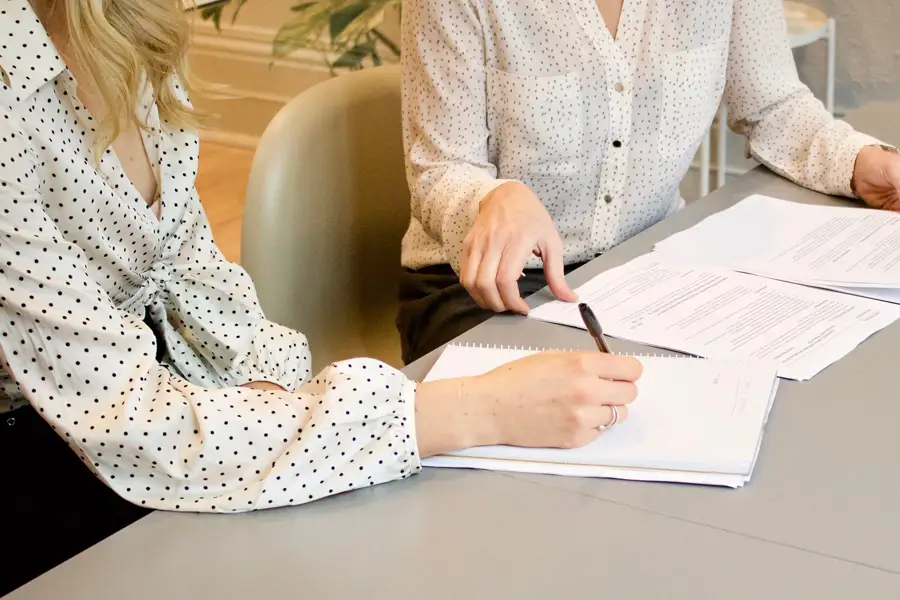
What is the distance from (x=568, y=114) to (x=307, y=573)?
802 mm

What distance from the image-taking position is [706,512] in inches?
27.3

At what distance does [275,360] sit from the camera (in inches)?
43.9

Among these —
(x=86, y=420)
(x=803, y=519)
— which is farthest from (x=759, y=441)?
(x=86, y=420)

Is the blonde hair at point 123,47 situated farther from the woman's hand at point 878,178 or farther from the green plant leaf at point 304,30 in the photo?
the green plant leaf at point 304,30

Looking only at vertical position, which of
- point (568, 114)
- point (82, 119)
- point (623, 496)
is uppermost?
point (82, 119)

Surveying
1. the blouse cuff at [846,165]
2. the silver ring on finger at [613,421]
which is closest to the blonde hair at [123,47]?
the silver ring on finger at [613,421]

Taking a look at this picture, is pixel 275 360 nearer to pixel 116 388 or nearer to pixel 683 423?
pixel 116 388

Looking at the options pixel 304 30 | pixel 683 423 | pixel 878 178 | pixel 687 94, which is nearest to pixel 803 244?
pixel 878 178

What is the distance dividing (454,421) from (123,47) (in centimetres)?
46

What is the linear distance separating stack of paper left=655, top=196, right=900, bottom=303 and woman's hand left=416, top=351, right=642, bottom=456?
0.35 metres

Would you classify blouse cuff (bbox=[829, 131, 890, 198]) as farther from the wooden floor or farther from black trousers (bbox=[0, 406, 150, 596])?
the wooden floor

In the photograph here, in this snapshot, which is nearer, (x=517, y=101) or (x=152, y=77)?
(x=152, y=77)

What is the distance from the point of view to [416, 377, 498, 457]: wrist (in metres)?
0.77

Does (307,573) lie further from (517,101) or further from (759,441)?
(517,101)
